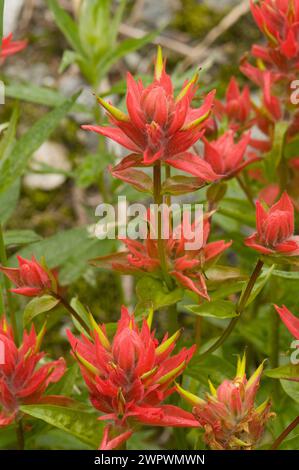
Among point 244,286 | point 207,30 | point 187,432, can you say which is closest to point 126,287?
point 187,432

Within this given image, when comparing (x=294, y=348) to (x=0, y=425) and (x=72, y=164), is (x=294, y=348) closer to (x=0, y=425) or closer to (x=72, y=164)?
(x=0, y=425)

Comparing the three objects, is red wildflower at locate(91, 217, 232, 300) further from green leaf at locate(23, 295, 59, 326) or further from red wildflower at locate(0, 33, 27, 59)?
red wildflower at locate(0, 33, 27, 59)

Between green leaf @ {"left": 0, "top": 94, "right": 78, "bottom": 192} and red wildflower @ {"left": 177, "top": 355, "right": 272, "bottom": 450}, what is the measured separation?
0.48 meters

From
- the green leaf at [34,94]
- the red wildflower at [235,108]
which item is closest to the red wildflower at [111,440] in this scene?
the red wildflower at [235,108]

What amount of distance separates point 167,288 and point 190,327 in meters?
0.84

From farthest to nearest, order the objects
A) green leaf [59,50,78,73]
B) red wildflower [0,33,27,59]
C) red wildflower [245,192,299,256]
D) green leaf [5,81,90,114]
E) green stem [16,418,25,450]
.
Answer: green leaf [5,81,90,114] → green leaf [59,50,78,73] → red wildflower [0,33,27,59] → green stem [16,418,25,450] → red wildflower [245,192,299,256]

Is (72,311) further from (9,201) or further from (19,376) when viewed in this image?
(9,201)

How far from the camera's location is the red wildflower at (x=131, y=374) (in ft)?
3.26

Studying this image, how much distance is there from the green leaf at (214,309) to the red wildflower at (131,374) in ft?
0.32

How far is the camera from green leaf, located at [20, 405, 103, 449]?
3.43 feet

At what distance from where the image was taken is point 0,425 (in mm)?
1112

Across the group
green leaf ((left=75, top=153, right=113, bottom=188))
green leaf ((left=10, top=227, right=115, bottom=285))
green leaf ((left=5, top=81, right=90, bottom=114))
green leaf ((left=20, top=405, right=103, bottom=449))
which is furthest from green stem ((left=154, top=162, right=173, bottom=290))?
green leaf ((left=5, top=81, right=90, bottom=114))

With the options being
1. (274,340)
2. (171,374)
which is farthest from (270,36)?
(171,374)

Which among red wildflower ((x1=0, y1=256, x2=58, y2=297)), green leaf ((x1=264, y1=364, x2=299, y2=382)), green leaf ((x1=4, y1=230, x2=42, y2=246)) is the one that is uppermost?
green leaf ((x1=4, y1=230, x2=42, y2=246))
